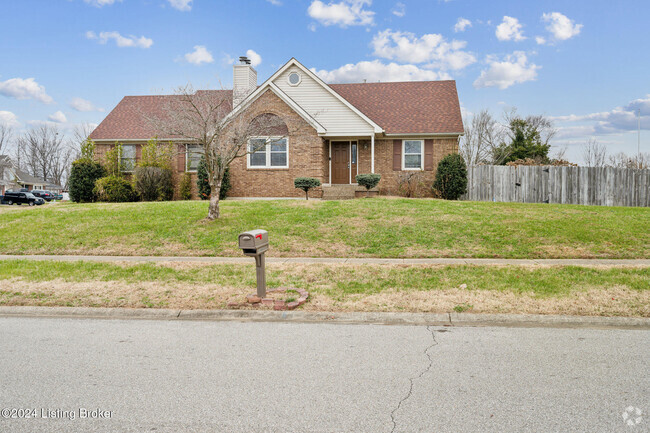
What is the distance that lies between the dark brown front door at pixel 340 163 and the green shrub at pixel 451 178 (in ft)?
15.3

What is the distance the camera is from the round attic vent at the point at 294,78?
2370 centimetres

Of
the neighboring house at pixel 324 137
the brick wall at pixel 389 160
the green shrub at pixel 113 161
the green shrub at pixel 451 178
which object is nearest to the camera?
the green shrub at pixel 451 178

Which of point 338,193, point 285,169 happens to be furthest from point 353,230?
point 285,169

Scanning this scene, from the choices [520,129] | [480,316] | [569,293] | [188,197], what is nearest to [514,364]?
[480,316]

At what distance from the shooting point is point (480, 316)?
668cm

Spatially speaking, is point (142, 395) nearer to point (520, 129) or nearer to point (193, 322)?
point (193, 322)

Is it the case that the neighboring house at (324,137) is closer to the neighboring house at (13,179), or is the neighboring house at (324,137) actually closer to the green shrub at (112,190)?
the green shrub at (112,190)

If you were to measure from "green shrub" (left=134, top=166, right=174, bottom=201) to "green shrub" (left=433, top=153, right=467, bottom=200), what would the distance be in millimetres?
13417

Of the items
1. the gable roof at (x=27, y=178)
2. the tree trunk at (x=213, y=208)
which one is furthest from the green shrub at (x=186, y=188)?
the gable roof at (x=27, y=178)

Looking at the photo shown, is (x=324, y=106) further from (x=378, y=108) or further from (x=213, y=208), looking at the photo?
(x=213, y=208)

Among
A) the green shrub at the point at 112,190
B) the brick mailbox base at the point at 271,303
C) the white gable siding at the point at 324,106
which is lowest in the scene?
the brick mailbox base at the point at 271,303

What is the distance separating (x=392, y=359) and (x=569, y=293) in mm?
4038

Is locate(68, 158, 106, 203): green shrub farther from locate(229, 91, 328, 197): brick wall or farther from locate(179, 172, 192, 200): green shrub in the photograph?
locate(229, 91, 328, 197): brick wall

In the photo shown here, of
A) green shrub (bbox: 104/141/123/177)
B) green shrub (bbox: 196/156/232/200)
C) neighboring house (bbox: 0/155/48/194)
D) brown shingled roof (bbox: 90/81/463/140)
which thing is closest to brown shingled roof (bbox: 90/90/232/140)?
brown shingled roof (bbox: 90/81/463/140)
